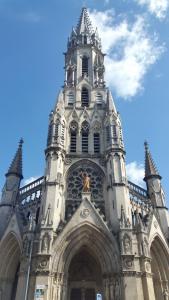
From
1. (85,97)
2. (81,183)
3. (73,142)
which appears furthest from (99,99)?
(81,183)

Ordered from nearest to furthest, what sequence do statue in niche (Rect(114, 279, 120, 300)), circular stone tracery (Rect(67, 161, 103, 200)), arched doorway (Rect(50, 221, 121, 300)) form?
statue in niche (Rect(114, 279, 120, 300))
arched doorway (Rect(50, 221, 121, 300))
circular stone tracery (Rect(67, 161, 103, 200))

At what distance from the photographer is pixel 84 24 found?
44.8 metres

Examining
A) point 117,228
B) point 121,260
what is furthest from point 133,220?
point 121,260

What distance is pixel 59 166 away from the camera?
25.9 metres

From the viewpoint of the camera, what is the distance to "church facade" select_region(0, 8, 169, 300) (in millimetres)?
19859

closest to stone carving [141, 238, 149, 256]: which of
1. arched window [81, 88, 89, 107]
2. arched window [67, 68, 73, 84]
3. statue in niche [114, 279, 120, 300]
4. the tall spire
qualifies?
statue in niche [114, 279, 120, 300]

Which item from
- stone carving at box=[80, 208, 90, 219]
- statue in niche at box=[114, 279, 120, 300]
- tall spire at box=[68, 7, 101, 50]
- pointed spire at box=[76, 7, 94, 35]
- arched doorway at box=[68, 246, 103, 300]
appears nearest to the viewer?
statue in niche at box=[114, 279, 120, 300]

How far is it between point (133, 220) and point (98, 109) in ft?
44.0

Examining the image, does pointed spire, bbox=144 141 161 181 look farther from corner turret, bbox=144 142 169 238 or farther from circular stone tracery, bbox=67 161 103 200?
circular stone tracery, bbox=67 161 103 200

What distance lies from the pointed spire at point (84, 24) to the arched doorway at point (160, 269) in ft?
103

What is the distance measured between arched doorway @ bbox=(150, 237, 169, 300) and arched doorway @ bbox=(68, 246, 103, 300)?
14.3 feet

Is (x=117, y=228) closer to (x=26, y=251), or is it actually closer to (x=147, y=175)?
(x=26, y=251)

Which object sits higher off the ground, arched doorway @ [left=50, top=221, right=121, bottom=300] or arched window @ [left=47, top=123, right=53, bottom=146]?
arched window @ [left=47, top=123, right=53, bottom=146]

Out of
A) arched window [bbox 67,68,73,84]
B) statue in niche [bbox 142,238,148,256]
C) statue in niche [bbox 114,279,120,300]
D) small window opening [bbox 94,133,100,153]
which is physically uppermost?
arched window [bbox 67,68,73,84]
